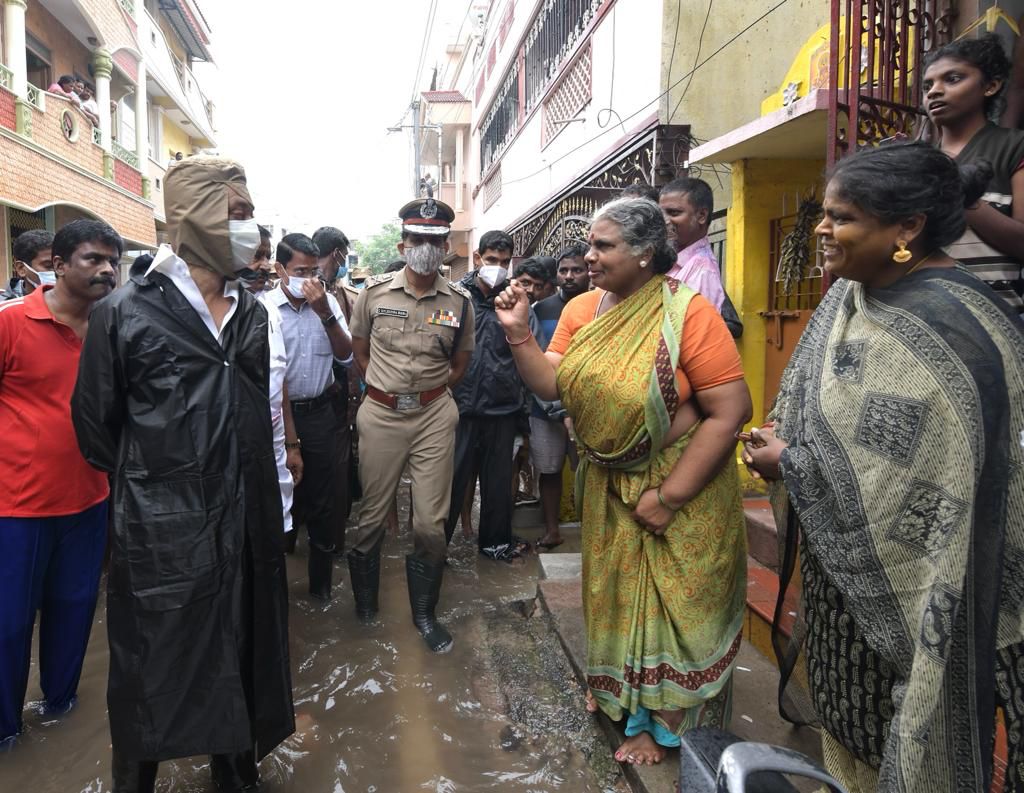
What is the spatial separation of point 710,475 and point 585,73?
644 cm

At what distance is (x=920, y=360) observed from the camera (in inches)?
59.0

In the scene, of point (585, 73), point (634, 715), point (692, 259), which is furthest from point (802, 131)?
point (585, 73)

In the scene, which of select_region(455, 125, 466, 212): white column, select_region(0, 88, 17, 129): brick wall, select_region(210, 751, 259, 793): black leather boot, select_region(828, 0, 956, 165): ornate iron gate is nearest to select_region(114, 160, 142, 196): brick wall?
select_region(0, 88, 17, 129): brick wall

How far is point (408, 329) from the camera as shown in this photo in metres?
3.79

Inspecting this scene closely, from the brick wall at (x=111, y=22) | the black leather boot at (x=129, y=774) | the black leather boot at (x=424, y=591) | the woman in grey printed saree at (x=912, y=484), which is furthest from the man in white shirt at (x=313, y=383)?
the brick wall at (x=111, y=22)

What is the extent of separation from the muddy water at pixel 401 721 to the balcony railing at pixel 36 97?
35.1 feet

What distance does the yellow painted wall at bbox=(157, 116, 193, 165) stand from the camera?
21.6 metres

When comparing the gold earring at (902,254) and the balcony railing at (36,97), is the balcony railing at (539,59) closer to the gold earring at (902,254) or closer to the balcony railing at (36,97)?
the gold earring at (902,254)

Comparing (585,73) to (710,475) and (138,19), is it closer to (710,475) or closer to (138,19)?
(710,475)

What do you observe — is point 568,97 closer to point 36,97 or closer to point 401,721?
point 401,721

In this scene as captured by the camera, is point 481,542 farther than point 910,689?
Yes

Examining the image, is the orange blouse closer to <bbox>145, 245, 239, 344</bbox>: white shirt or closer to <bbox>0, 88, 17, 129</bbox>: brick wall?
<bbox>145, 245, 239, 344</bbox>: white shirt

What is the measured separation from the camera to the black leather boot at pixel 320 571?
4.12 meters

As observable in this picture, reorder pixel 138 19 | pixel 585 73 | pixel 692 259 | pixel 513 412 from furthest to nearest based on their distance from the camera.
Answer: pixel 138 19 → pixel 585 73 → pixel 513 412 → pixel 692 259
